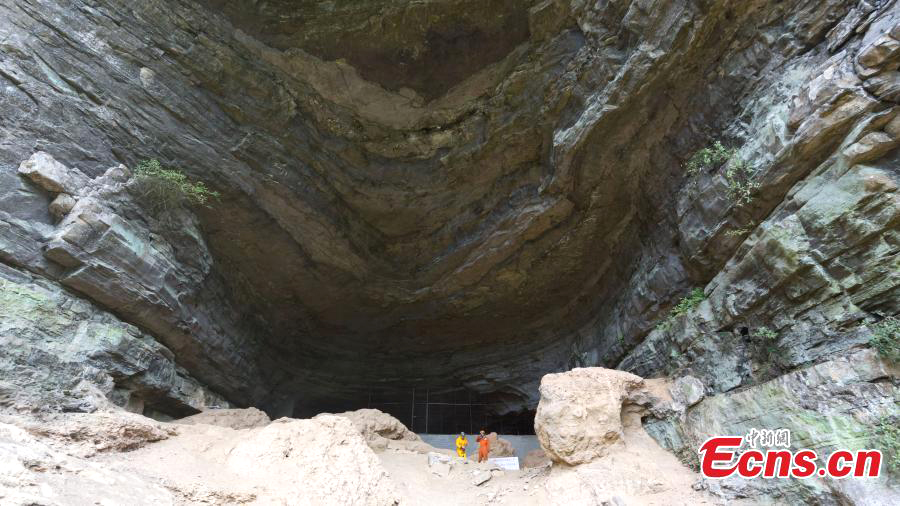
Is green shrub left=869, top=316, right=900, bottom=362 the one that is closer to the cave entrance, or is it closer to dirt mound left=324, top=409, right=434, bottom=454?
dirt mound left=324, top=409, right=434, bottom=454

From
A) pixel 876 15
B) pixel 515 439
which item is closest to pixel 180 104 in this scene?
pixel 515 439

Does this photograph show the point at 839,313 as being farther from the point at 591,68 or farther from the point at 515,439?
the point at 515,439

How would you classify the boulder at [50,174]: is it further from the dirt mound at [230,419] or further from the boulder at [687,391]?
the boulder at [687,391]

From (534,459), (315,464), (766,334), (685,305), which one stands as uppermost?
(685,305)

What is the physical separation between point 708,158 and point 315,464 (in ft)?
24.4

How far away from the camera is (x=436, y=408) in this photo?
1587 cm

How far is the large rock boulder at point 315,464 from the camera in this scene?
5.55 meters

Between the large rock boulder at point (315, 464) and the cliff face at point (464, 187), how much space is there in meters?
3.28

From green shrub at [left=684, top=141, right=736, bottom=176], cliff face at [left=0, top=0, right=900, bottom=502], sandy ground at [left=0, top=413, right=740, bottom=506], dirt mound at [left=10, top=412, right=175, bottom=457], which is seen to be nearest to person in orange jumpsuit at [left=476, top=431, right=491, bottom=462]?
sandy ground at [left=0, top=413, right=740, bottom=506]

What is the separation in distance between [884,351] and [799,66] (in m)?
4.09

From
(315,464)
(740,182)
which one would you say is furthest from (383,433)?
(740,182)

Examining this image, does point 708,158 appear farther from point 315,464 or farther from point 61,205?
point 61,205

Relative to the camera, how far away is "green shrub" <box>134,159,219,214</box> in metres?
8.64

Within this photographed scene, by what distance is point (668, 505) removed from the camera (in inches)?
217
